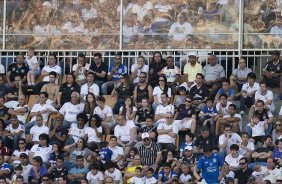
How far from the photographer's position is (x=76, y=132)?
142 ft

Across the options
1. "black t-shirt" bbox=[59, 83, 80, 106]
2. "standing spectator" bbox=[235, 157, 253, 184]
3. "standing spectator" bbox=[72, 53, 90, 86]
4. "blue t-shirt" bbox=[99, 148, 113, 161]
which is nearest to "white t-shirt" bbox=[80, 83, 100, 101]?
"black t-shirt" bbox=[59, 83, 80, 106]

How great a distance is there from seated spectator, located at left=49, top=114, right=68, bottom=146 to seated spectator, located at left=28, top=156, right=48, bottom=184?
0.99 m

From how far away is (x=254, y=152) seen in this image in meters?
41.0

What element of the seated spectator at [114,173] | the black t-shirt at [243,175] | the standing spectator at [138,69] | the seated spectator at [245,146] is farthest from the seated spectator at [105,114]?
the black t-shirt at [243,175]

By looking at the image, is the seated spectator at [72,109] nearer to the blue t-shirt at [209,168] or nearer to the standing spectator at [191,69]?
the standing spectator at [191,69]

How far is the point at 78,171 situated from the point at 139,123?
2.29 m

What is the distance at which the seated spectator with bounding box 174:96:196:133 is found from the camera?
4244 centimetres

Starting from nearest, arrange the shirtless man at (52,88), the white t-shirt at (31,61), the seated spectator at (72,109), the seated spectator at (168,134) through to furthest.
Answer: the seated spectator at (168,134) < the seated spectator at (72,109) < the shirtless man at (52,88) < the white t-shirt at (31,61)

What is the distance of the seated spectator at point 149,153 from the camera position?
41.7 m

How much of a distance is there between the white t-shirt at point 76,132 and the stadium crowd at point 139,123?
3 centimetres

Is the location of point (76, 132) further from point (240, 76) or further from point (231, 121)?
point (240, 76)

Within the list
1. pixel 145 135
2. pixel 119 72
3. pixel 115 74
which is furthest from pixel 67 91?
pixel 145 135

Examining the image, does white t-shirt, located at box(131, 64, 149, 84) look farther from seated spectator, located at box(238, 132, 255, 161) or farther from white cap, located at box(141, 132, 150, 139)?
seated spectator, located at box(238, 132, 255, 161)

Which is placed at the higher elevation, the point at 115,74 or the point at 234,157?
the point at 115,74
